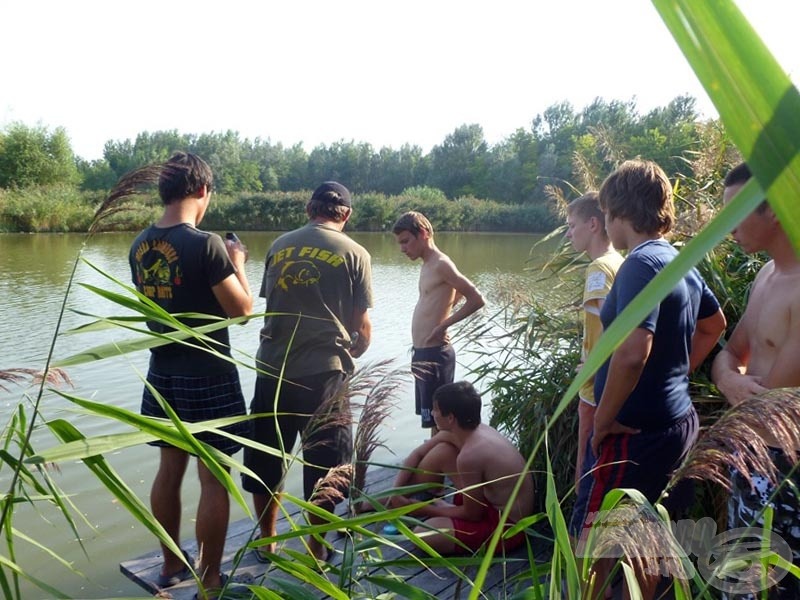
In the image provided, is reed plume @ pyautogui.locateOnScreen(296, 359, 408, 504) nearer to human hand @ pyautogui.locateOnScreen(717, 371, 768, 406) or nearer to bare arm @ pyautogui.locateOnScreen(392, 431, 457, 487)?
human hand @ pyautogui.locateOnScreen(717, 371, 768, 406)

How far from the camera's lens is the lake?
3.95 m

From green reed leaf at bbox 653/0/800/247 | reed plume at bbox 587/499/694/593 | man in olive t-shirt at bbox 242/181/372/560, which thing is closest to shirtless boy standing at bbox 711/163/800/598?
reed plume at bbox 587/499/694/593

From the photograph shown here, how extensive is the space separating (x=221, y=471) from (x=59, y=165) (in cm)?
4960

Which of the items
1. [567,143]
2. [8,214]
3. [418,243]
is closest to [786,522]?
[418,243]

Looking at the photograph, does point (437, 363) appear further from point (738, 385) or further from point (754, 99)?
point (754, 99)

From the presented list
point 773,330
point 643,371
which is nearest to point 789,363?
point 773,330

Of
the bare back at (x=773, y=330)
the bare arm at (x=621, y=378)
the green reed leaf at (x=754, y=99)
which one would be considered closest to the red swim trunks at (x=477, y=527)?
the bare arm at (x=621, y=378)

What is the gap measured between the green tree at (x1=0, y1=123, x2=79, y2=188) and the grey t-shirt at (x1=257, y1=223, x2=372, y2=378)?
41.6 metres

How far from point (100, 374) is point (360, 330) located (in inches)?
223

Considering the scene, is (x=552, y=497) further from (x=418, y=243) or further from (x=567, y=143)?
(x=567, y=143)

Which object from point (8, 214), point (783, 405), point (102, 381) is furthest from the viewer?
point (8, 214)

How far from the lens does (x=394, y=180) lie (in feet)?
202

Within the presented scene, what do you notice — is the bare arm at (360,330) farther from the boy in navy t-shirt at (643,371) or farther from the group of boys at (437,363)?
the boy in navy t-shirt at (643,371)

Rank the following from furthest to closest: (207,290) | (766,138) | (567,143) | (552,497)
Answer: (567,143)
(207,290)
(552,497)
(766,138)
